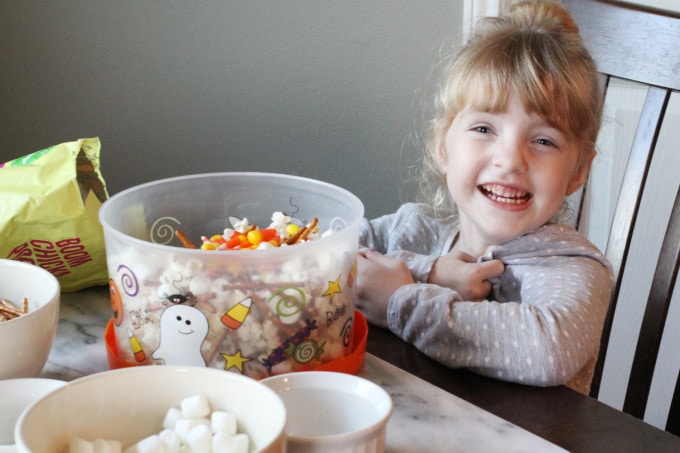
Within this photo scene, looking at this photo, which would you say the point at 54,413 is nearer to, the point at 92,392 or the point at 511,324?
the point at 92,392

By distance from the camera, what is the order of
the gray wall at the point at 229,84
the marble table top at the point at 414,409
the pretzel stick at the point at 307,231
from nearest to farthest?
the marble table top at the point at 414,409
the pretzel stick at the point at 307,231
the gray wall at the point at 229,84

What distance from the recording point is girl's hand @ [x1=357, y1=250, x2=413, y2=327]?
908mm

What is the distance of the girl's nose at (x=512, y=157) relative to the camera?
3.18 feet

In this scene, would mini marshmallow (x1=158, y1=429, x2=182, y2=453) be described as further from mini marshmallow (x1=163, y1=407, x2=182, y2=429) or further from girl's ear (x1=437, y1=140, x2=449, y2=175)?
girl's ear (x1=437, y1=140, x2=449, y2=175)

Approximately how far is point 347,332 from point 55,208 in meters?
0.33

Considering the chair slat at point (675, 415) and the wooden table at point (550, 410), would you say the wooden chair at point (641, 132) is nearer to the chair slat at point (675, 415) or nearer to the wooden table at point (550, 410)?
the chair slat at point (675, 415)

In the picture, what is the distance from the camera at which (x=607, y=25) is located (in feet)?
3.64

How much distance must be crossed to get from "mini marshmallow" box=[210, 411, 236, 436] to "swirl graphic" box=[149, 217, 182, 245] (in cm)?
31

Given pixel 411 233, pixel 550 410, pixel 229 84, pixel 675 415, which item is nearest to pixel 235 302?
pixel 550 410

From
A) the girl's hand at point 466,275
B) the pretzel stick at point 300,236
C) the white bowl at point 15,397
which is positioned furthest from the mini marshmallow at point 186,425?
the girl's hand at point 466,275

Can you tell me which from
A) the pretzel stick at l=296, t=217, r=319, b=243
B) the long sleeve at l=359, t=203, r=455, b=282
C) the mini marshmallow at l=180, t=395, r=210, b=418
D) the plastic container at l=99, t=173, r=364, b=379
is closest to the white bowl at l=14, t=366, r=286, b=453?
the mini marshmallow at l=180, t=395, r=210, b=418

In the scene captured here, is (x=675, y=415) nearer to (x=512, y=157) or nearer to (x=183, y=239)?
(x=512, y=157)

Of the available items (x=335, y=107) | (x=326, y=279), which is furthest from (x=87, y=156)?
(x=335, y=107)

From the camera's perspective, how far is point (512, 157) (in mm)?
966
